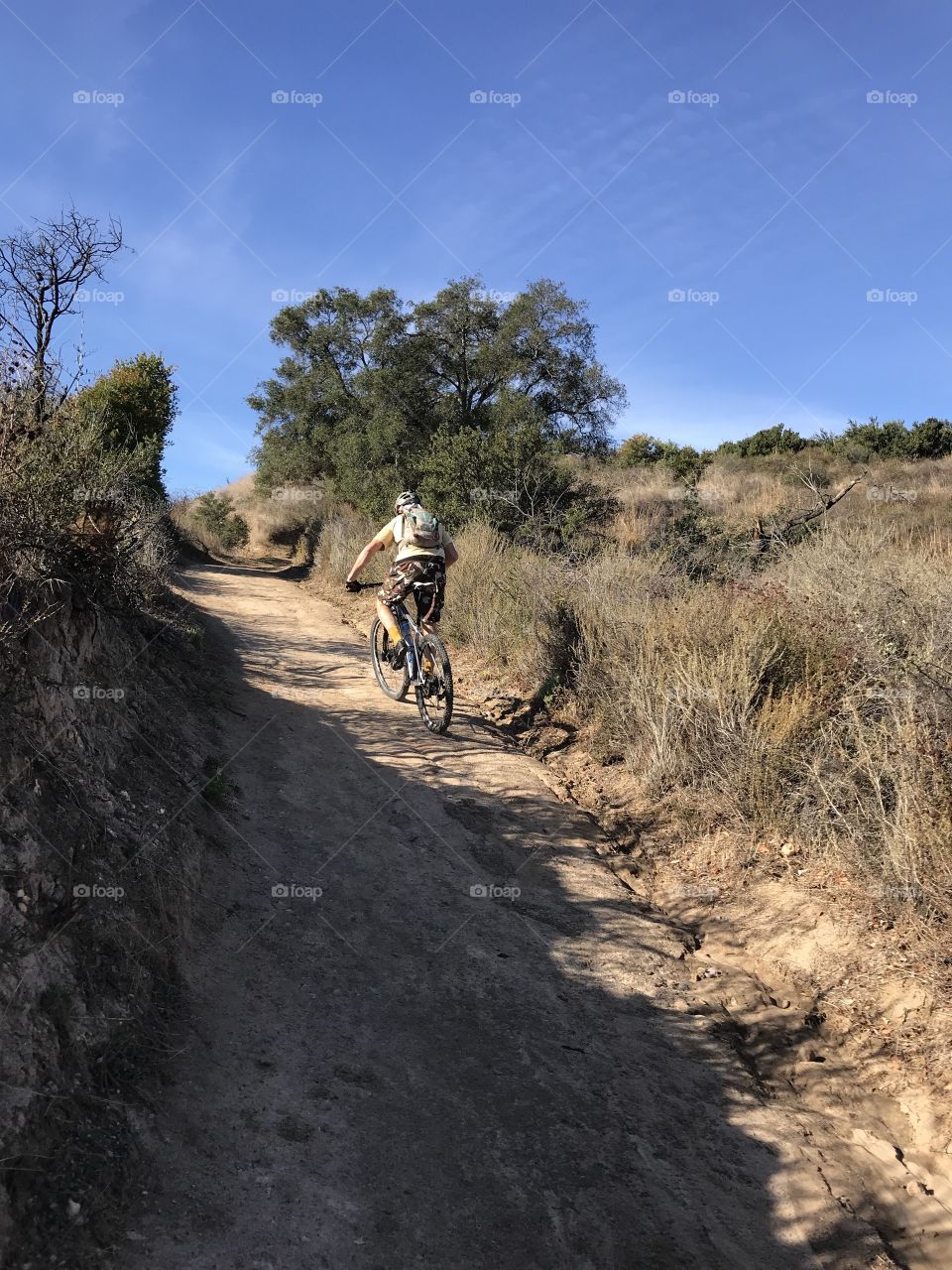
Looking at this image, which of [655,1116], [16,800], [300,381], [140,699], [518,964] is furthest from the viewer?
[300,381]

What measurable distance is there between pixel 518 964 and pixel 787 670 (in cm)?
314

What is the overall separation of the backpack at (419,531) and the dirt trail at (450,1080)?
2546 millimetres

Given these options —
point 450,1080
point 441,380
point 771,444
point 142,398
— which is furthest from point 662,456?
point 450,1080

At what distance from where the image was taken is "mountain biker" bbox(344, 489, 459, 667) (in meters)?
7.60

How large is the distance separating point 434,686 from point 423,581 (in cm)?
99

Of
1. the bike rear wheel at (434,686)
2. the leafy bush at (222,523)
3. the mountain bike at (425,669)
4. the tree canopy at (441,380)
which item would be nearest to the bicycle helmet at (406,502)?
the mountain bike at (425,669)

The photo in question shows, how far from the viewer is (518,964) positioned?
452cm

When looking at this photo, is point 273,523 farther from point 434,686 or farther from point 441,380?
point 434,686

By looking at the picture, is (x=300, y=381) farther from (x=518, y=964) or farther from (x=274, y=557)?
(x=518, y=964)

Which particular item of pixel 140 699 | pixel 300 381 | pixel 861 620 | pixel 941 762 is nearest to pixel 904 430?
pixel 300 381

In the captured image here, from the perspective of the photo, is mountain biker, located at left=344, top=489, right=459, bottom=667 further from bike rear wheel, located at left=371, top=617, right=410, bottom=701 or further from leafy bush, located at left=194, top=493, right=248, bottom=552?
leafy bush, located at left=194, top=493, right=248, bottom=552

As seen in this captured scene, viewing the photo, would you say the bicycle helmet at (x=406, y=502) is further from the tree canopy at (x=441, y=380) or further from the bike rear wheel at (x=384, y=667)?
the tree canopy at (x=441, y=380)

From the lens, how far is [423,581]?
25.3 feet

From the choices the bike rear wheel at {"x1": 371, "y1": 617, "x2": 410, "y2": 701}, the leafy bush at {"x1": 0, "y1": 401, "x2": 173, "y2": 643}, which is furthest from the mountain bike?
the leafy bush at {"x1": 0, "y1": 401, "x2": 173, "y2": 643}
